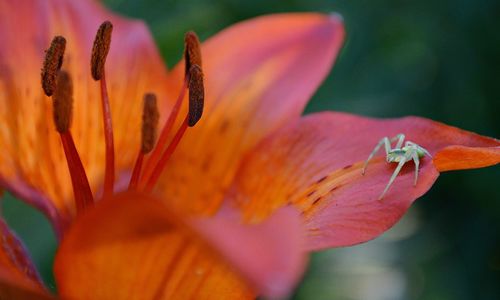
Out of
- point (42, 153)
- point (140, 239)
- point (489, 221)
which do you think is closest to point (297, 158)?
point (42, 153)

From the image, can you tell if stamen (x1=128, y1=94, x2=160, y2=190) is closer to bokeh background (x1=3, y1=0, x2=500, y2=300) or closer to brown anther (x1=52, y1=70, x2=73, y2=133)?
brown anther (x1=52, y1=70, x2=73, y2=133)

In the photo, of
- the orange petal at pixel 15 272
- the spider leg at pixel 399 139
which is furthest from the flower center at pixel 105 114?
the spider leg at pixel 399 139

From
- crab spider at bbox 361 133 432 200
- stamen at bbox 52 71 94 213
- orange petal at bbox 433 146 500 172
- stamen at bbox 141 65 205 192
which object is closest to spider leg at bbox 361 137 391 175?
crab spider at bbox 361 133 432 200


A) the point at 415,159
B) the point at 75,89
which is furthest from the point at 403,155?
the point at 75,89

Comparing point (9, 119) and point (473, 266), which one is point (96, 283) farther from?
point (473, 266)

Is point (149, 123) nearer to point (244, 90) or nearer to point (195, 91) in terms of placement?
point (195, 91)

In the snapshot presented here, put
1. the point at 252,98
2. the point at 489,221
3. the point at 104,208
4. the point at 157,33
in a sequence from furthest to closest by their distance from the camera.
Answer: the point at 489,221
the point at 157,33
the point at 252,98
the point at 104,208
